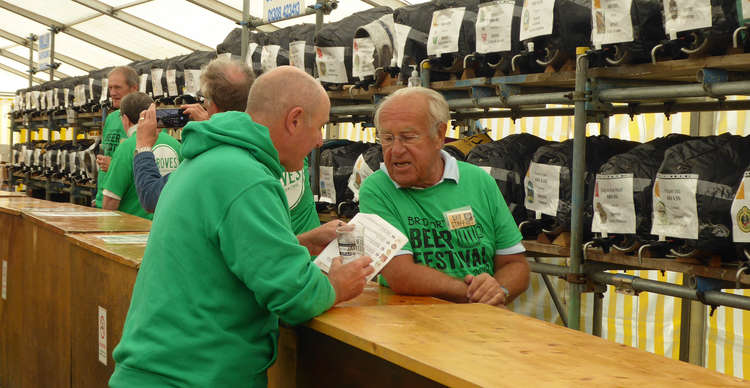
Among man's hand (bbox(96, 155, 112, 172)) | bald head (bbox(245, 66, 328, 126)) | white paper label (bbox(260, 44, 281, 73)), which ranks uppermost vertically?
white paper label (bbox(260, 44, 281, 73))

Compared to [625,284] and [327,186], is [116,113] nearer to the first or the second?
[327,186]

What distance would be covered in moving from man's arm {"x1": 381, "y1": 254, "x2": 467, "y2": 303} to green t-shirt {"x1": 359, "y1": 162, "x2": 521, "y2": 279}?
95 mm

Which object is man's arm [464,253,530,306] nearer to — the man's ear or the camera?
the man's ear

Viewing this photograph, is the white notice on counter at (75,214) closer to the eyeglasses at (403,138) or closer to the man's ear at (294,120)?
the eyeglasses at (403,138)

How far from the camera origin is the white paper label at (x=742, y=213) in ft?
10.4

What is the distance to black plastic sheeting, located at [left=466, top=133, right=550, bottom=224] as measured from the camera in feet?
14.3

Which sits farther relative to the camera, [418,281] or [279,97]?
[418,281]

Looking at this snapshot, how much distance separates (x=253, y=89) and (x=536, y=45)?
2260mm

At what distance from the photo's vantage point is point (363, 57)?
5270 mm

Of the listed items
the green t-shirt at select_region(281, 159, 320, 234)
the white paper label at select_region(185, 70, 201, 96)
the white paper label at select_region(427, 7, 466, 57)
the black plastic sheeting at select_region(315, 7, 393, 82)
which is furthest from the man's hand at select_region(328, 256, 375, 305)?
the white paper label at select_region(185, 70, 201, 96)

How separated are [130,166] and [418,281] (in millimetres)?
2524

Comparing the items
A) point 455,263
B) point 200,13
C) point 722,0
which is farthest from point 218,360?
point 200,13

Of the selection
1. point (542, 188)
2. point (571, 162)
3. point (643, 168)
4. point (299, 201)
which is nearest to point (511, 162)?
point (542, 188)

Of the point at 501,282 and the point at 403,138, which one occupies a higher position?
the point at 403,138
